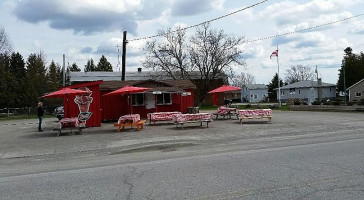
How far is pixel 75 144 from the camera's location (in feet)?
48.7

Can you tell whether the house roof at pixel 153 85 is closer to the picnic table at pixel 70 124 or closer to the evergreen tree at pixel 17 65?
the picnic table at pixel 70 124

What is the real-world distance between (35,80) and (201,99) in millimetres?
27931

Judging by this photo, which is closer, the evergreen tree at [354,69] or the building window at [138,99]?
the building window at [138,99]

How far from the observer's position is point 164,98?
31109 millimetres

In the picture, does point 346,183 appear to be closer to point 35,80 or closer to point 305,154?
point 305,154

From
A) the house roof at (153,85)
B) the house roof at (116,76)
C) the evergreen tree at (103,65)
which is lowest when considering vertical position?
the house roof at (153,85)

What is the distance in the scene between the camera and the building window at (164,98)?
3090cm

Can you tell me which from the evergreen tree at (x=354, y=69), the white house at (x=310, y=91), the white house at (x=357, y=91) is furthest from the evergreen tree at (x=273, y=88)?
the white house at (x=357, y=91)

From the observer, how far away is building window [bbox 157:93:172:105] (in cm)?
3090

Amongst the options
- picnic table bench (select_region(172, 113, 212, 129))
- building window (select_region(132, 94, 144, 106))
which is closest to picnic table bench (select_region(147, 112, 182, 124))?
picnic table bench (select_region(172, 113, 212, 129))

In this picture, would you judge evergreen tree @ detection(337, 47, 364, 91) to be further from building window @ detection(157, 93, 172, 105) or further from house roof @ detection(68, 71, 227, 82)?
building window @ detection(157, 93, 172, 105)

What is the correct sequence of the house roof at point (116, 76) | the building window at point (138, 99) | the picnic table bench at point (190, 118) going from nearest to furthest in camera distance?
the picnic table bench at point (190, 118) → the building window at point (138, 99) → the house roof at point (116, 76)

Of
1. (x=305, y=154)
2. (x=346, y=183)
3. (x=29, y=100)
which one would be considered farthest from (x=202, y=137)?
→ (x=29, y=100)

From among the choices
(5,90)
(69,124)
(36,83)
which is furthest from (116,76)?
(69,124)
